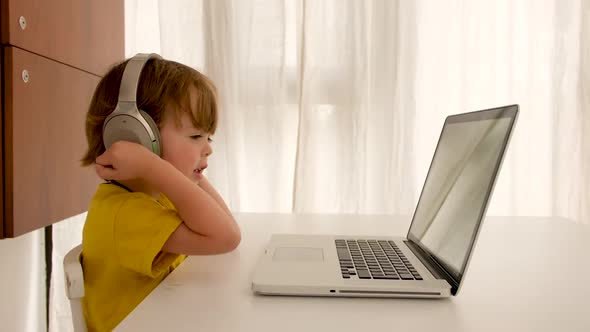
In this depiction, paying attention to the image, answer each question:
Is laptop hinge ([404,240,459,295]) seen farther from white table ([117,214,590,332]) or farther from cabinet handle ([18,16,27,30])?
cabinet handle ([18,16,27,30])

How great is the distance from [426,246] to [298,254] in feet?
0.69

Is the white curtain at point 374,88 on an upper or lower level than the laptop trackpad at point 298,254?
upper

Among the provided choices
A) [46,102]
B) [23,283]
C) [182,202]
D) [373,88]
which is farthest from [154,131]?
[373,88]

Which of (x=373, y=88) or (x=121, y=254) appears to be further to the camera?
(x=373, y=88)

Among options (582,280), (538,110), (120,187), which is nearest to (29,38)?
(120,187)

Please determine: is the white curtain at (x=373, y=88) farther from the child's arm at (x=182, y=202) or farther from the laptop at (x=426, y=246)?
the child's arm at (x=182, y=202)

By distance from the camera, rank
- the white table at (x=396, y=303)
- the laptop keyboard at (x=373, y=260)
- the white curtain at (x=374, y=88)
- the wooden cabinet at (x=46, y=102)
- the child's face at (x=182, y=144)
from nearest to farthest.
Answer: the white table at (x=396, y=303), the laptop keyboard at (x=373, y=260), the child's face at (x=182, y=144), the wooden cabinet at (x=46, y=102), the white curtain at (x=374, y=88)

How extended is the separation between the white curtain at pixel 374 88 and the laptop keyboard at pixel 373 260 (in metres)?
1.04

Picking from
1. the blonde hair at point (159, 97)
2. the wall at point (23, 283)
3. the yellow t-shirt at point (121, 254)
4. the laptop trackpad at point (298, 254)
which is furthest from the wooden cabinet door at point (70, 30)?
the laptop trackpad at point (298, 254)

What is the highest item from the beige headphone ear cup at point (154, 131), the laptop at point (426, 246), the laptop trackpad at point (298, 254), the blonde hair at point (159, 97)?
the blonde hair at point (159, 97)

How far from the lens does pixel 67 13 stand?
133 cm

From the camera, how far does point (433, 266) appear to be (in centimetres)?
73

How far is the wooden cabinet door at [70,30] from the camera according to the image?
3.59ft

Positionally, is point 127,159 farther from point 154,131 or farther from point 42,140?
point 42,140
